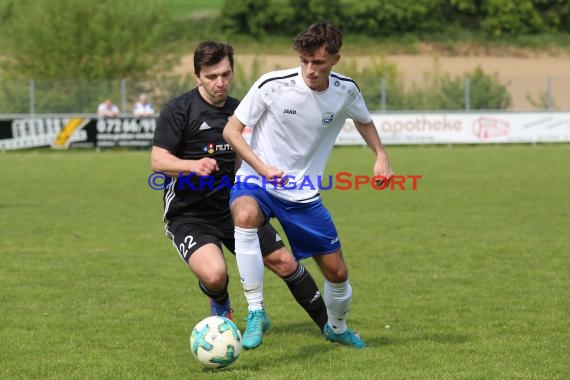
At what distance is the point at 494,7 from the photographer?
190ft

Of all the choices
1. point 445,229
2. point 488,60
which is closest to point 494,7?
point 488,60

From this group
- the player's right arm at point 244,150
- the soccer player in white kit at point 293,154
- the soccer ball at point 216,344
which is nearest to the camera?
the soccer ball at point 216,344

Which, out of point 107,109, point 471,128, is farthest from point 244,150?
point 471,128

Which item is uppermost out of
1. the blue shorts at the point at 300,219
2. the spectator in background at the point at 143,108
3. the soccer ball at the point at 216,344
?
the blue shorts at the point at 300,219

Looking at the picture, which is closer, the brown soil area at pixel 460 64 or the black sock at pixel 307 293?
the black sock at pixel 307 293

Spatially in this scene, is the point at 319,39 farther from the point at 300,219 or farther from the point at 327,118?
the point at 300,219

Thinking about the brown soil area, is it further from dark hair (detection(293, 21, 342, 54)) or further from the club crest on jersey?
dark hair (detection(293, 21, 342, 54))

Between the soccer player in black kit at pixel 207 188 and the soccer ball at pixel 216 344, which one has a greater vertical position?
the soccer player in black kit at pixel 207 188

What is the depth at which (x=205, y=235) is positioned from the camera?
638cm

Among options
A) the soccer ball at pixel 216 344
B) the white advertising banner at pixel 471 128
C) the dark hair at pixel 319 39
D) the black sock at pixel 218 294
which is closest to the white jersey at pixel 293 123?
the dark hair at pixel 319 39

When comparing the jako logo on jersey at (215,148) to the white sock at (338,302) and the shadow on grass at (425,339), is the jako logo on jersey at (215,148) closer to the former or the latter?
the white sock at (338,302)

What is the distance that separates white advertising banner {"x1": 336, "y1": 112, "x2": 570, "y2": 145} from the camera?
29.4 metres

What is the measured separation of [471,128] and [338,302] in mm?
24012

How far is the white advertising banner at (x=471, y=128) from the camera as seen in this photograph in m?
29.4
